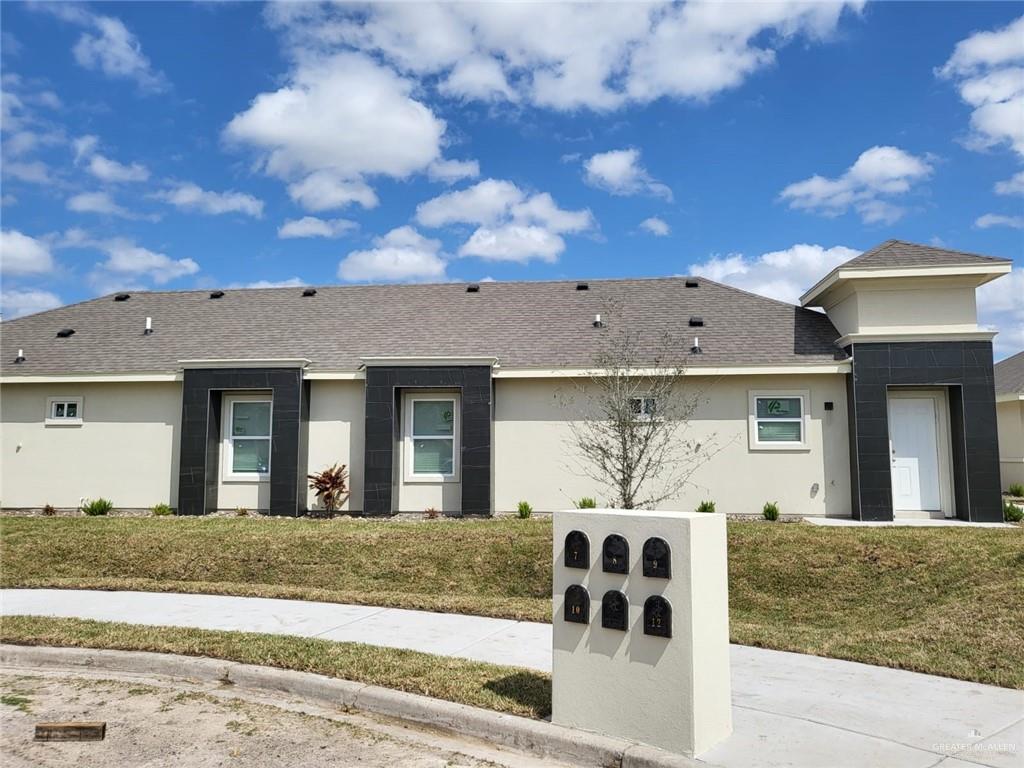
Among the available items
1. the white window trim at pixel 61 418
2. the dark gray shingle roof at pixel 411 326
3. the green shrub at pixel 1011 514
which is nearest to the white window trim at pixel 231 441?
the dark gray shingle roof at pixel 411 326

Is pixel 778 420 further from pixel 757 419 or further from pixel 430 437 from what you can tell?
pixel 430 437

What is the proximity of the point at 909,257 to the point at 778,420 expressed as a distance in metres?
4.12

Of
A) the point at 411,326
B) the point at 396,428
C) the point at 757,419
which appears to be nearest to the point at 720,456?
the point at 757,419

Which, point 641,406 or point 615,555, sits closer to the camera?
point 615,555

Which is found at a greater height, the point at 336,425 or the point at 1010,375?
the point at 1010,375

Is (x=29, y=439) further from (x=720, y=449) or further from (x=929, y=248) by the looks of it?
(x=929, y=248)

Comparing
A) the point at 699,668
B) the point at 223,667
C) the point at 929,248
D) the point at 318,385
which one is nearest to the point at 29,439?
the point at 318,385

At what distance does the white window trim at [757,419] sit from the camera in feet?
49.6

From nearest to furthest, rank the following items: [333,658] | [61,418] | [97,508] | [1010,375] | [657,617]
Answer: [657,617], [333,658], [97,508], [61,418], [1010,375]

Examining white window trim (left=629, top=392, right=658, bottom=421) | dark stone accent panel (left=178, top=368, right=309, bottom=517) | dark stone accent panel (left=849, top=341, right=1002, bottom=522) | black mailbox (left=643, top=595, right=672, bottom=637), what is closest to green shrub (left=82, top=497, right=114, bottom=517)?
dark stone accent panel (left=178, top=368, right=309, bottom=517)

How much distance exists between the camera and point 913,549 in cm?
1009

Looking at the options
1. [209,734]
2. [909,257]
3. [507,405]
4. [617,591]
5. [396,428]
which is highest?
[909,257]

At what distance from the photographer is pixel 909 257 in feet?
48.5

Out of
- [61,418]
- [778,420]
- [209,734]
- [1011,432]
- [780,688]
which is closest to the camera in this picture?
[209,734]
